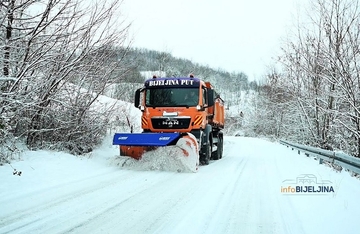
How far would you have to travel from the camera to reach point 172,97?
33.3 feet

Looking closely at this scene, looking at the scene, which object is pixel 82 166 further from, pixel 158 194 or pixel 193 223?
pixel 193 223

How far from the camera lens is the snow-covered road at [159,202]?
399 centimetres

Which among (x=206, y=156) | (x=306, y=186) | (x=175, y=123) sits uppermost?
(x=175, y=123)

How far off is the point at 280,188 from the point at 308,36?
336 inches

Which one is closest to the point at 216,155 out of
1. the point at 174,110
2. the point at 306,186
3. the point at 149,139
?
the point at 174,110

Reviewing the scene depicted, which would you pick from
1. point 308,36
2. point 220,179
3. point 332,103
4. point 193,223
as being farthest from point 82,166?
point 332,103

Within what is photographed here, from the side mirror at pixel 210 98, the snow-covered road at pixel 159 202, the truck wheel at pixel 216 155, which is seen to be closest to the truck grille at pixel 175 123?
the side mirror at pixel 210 98

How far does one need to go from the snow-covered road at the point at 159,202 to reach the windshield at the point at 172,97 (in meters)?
2.73

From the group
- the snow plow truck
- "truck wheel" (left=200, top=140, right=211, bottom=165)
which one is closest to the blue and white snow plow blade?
the snow plow truck

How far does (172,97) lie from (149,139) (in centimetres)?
199

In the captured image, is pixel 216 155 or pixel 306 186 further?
pixel 216 155

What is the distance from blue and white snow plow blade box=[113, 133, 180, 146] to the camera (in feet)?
28.2

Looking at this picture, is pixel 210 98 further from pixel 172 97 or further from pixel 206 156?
pixel 206 156

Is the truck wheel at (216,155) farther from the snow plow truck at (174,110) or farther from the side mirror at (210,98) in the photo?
the side mirror at (210,98)
